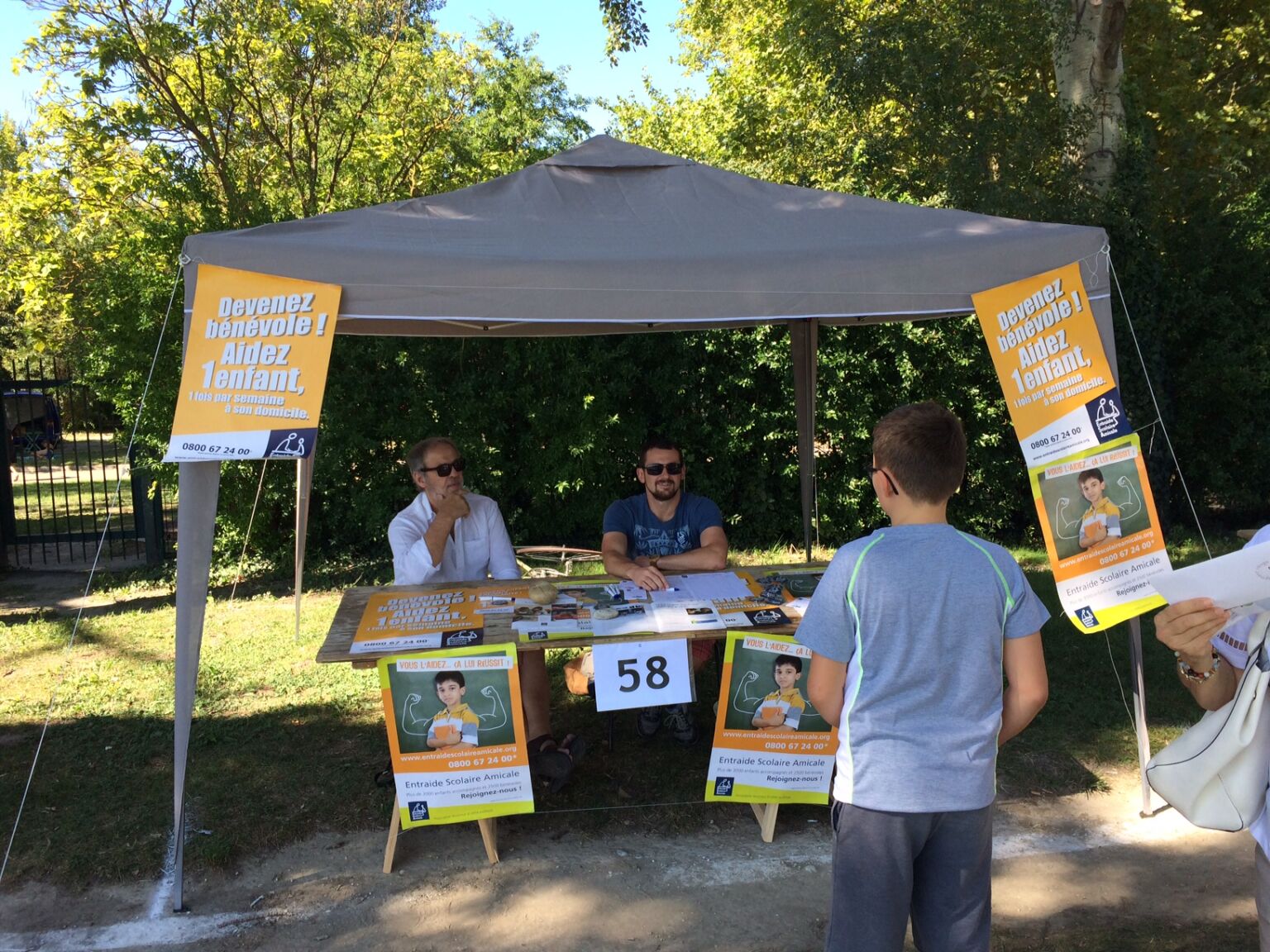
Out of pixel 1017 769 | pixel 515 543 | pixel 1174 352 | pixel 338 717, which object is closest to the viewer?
pixel 1017 769

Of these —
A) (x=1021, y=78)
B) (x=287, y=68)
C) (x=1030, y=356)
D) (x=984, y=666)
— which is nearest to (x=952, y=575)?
(x=984, y=666)

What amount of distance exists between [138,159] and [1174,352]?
12230 millimetres

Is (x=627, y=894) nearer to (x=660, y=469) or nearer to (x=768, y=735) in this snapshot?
(x=768, y=735)

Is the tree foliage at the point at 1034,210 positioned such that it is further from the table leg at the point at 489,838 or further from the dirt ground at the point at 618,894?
the table leg at the point at 489,838

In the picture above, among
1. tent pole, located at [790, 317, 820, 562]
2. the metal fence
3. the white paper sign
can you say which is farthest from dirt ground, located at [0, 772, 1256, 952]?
the metal fence

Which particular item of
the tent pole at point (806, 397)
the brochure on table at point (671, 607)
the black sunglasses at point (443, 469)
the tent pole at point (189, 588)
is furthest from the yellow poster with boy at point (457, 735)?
the tent pole at point (806, 397)

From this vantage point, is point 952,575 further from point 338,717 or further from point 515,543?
point 515,543

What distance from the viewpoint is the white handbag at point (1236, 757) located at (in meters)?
1.89

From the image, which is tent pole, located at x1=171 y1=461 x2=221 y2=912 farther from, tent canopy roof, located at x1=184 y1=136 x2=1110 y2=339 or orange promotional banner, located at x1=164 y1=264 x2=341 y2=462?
tent canopy roof, located at x1=184 y1=136 x2=1110 y2=339

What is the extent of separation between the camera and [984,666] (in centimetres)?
185

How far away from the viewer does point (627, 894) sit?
333cm

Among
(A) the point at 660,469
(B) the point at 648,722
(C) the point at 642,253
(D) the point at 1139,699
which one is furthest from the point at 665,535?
(D) the point at 1139,699

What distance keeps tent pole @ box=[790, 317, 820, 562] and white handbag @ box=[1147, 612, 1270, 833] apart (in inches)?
160

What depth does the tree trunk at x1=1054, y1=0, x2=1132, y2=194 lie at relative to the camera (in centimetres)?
841
